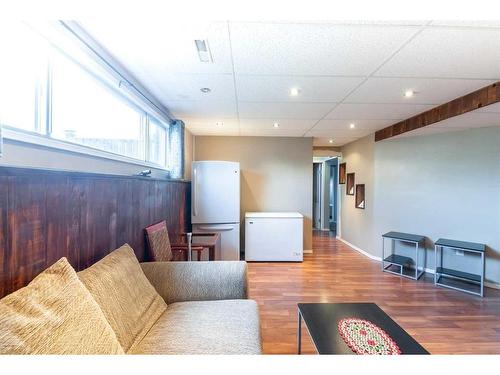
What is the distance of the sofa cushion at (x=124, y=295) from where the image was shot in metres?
1.28

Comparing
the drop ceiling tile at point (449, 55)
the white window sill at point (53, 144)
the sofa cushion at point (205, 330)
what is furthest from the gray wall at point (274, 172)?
the sofa cushion at point (205, 330)

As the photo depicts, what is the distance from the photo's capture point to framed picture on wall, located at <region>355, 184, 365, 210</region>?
5.05m

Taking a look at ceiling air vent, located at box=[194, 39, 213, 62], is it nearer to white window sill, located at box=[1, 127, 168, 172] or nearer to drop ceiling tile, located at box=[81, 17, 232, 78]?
drop ceiling tile, located at box=[81, 17, 232, 78]

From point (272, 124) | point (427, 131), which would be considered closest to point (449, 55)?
point (427, 131)

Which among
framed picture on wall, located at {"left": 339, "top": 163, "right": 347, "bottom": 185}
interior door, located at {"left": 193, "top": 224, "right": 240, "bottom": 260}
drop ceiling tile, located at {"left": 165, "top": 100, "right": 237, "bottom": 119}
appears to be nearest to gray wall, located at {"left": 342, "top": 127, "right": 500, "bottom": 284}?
framed picture on wall, located at {"left": 339, "top": 163, "right": 347, "bottom": 185}

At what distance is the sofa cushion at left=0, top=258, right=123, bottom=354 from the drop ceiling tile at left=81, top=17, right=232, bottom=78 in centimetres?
125

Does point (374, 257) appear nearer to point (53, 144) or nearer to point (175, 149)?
point (175, 149)

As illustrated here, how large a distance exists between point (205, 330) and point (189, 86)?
2.06 metres

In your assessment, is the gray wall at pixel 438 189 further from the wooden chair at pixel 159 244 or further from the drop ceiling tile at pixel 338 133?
the wooden chair at pixel 159 244

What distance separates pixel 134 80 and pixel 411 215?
4357mm

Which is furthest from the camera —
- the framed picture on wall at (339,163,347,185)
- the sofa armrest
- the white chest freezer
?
the framed picture on wall at (339,163,347,185)

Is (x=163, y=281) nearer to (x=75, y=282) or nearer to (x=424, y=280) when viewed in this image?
(x=75, y=282)

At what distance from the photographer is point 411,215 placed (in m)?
4.12

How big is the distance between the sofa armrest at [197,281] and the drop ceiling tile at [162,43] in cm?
158
